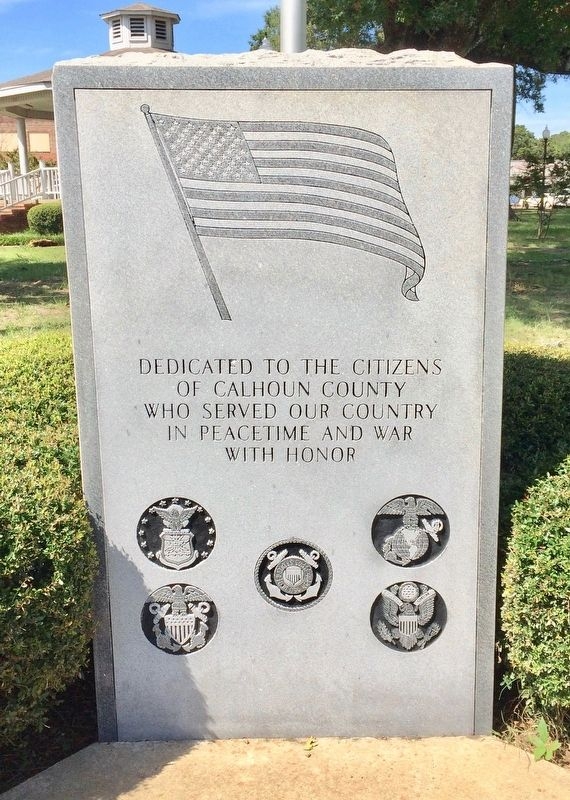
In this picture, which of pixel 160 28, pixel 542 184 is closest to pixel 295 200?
pixel 542 184

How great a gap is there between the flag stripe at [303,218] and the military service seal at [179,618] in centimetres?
164

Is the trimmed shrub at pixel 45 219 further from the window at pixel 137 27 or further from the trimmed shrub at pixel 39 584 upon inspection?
the trimmed shrub at pixel 39 584

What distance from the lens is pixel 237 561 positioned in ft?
11.3

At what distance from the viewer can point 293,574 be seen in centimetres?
346

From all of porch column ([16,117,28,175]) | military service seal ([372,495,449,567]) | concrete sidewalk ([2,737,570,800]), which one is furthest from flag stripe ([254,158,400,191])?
porch column ([16,117,28,175])

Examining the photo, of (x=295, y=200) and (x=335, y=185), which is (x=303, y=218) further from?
(x=335, y=185)

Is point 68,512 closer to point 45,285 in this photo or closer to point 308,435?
point 308,435

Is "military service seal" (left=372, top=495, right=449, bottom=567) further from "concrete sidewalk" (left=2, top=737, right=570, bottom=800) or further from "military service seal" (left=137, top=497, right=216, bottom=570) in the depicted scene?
"concrete sidewalk" (left=2, top=737, right=570, bottom=800)

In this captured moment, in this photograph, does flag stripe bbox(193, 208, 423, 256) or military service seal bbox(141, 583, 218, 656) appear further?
military service seal bbox(141, 583, 218, 656)

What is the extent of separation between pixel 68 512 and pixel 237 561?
776 millimetres

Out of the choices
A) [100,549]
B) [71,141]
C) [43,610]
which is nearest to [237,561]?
[100,549]

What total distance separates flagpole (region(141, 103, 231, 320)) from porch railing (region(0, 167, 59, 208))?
21604mm

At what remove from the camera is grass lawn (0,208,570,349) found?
1027cm

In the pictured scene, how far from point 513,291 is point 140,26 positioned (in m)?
13.6
